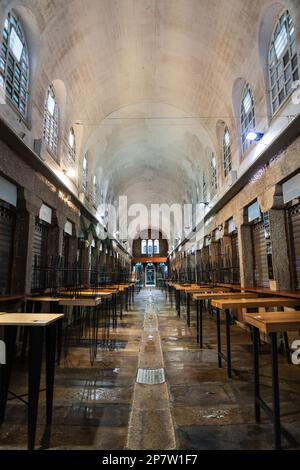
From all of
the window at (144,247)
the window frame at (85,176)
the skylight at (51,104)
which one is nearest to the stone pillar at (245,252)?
the skylight at (51,104)

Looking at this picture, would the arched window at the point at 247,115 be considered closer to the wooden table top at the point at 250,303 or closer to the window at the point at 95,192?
the wooden table top at the point at 250,303

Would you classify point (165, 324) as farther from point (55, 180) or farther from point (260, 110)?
point (260, 110)

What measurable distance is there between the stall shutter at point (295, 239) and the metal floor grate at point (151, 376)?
10.1 ft

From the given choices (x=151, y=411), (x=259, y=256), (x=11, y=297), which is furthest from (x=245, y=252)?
(x=11, y=297)

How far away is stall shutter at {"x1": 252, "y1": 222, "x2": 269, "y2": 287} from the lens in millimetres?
6473

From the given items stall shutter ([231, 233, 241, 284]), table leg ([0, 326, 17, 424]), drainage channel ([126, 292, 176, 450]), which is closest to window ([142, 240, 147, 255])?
stall shutter ([231, 233, 241, 284])

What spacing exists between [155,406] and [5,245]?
162 inches

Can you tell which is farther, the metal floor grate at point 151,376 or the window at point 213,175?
the window at point 213,175

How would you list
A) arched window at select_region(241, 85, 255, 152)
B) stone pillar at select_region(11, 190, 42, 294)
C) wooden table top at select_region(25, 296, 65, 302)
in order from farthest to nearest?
arched window at select_region(241, 85, 255, 152), stone pillar at select_region(11, 190, 42, 294), wooden table top at select_region(25, 296, 65, 302)

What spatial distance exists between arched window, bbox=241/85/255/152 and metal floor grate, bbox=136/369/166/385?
5767 millimetres

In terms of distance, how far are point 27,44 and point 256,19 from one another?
4565 mm

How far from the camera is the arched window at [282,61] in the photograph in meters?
4.80

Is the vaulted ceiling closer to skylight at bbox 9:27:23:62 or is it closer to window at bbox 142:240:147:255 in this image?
skylight at bbox 9:27:23:62
